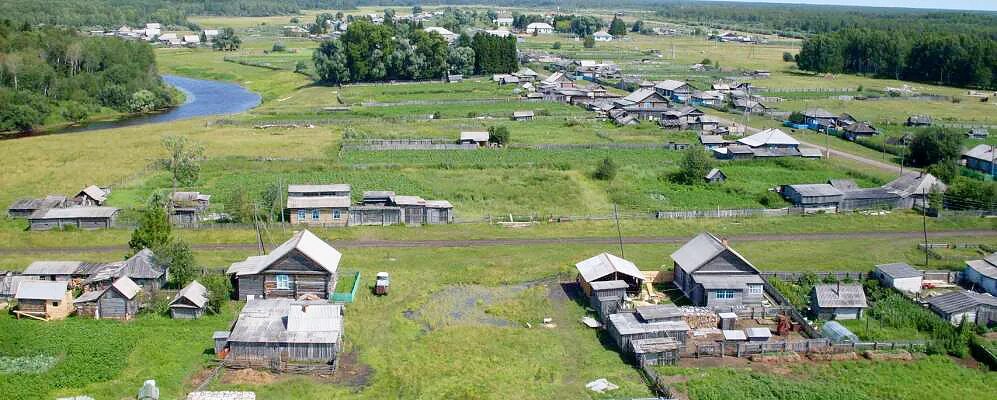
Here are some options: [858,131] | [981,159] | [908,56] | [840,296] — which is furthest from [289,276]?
[908,56]

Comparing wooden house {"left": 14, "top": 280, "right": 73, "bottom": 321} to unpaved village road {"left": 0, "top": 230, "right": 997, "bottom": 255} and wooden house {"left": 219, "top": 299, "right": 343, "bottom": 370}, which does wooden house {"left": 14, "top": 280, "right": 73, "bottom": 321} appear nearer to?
wooden house {"left": 219, "top": 299, "right": 343, "bottom": 370}

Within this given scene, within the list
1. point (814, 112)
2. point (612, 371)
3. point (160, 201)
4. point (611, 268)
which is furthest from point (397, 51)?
point (612, 371)

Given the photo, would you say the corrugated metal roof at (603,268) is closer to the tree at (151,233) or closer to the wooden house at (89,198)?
the tree at (151,233)

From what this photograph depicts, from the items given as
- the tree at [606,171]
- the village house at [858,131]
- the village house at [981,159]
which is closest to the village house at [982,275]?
the tree at [606,171]

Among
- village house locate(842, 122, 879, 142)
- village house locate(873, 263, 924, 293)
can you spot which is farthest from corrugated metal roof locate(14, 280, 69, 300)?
village house locate(842, 122, 879, 142)

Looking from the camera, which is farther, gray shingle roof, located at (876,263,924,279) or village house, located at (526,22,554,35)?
village house, located at (526,22,554,35)

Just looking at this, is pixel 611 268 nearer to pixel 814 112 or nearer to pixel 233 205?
pixel 233 205
